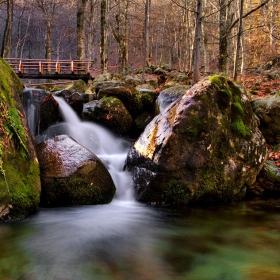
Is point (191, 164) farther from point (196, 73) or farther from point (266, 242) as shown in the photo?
point (196, 73)

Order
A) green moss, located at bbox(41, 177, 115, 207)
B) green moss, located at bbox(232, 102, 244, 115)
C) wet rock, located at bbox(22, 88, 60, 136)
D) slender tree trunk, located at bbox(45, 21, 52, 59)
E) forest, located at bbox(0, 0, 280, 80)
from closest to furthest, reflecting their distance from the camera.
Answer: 1. green moss, located at bbox(41, 177, 115, 207)
2. green moss, located at bbox(232, 102, 244, 115)
3. wet rock, located at bbox(22, 88, 60, 136)
4. forest, located at bbox(0, 0, 280, 80)
5. slender tree trunk, located at bbox(45, 21, 52, 59)

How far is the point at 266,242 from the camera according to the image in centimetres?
399

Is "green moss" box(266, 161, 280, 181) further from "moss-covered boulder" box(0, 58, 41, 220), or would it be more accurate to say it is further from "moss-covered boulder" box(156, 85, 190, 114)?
"moss-covered boulder" box(0, 58, 41, 220)

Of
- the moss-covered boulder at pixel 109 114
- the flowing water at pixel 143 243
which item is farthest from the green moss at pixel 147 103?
the flowing water at pixel 143 243

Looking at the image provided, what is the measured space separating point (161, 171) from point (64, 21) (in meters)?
50.9

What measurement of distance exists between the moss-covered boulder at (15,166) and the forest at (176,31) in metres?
7.52

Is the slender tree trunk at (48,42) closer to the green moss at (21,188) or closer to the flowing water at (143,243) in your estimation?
the flowing water at (143,243)

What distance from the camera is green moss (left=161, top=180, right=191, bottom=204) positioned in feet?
18.5

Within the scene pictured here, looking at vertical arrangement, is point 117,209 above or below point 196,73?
below

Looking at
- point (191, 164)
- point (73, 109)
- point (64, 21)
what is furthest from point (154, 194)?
point (64, 21)

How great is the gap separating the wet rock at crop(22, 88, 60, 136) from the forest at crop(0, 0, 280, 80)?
5.62 metres

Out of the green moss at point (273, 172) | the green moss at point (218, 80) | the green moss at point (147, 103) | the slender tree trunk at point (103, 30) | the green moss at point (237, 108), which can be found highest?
the slender tree trunk at point (103, 30)

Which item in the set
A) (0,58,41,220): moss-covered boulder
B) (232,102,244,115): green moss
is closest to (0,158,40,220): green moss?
(0,58,41,220): moss-covered boulder

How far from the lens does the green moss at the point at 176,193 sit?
563cm
